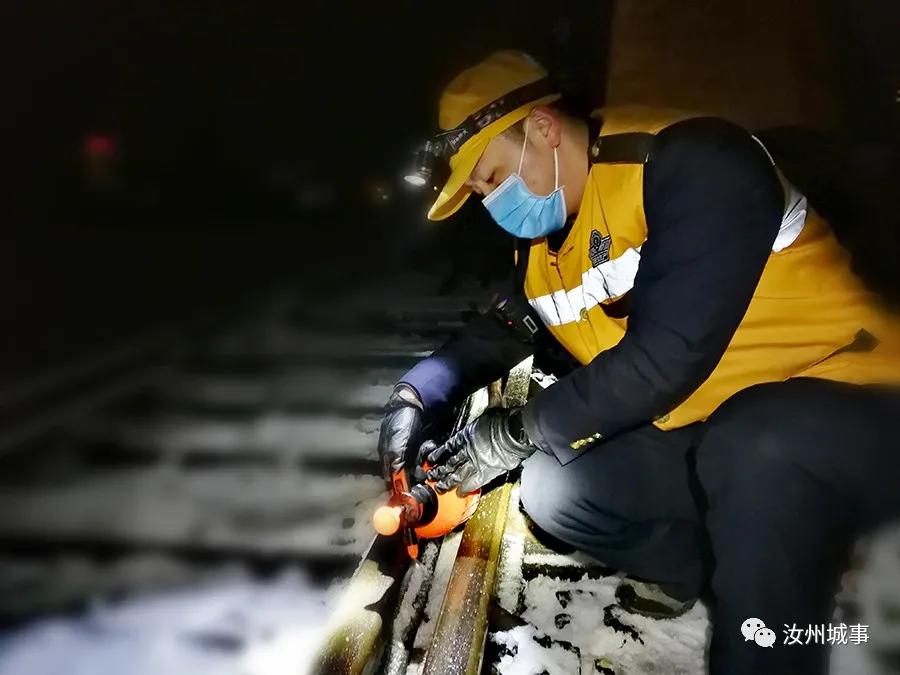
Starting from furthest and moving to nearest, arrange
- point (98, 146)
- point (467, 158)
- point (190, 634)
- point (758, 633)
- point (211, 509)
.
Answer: point (98, 146)
point (211, 509)
point (190, 634)
point (467, 158)
point (758, 633)

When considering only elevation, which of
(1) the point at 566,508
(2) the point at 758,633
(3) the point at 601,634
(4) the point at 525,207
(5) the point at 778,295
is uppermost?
(4) the point at 525,207

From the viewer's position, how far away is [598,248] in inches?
→ 61.2

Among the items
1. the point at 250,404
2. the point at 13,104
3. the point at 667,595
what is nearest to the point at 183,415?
the point at 250,404

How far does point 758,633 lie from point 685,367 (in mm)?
560

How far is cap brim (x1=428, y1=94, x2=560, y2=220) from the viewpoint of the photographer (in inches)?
61.9

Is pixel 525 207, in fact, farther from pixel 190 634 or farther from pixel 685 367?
pixel 190 634

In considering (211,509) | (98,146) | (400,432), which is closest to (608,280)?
(400,432)

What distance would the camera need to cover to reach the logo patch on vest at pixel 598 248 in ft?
5.01

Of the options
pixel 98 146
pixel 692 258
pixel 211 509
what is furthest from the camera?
pixel 98 146

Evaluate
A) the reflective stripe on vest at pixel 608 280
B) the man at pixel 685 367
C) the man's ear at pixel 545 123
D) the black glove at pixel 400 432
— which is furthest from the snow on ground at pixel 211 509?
the man's ear at pixel 545 123

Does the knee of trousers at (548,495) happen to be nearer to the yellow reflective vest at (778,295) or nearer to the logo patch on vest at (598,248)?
the yellow reflective vest at (778,295)

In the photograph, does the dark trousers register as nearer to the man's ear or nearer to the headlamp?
the man's ear

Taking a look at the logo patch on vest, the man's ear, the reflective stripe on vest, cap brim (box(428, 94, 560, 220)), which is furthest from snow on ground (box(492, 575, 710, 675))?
the man's ear

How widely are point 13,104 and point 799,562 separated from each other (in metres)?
31.1
